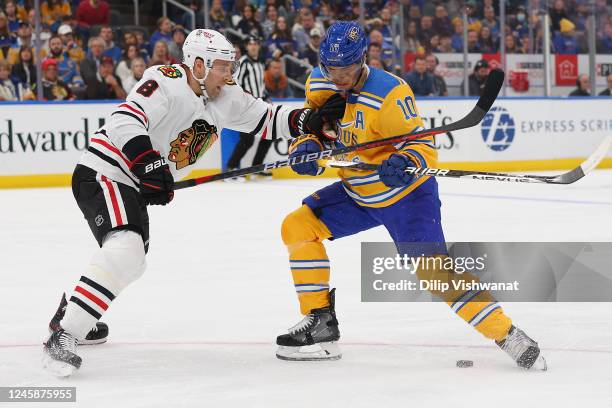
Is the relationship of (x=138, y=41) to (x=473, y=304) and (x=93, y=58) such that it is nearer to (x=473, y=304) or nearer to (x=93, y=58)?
(x=93, y=58)

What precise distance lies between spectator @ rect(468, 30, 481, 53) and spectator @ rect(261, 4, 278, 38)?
2.13 m

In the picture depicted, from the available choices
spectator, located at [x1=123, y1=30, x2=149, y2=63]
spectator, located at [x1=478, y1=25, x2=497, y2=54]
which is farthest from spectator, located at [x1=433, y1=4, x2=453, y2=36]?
spectator, located at [x1=123, y1=30, x2=149, y2=63]

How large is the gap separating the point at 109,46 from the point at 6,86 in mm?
1149

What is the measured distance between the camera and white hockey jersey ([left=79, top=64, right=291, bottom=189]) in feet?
10.9

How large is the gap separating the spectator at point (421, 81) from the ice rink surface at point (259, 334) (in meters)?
4.58

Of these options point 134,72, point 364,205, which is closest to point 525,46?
point 134,72

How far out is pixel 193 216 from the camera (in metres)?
7.47

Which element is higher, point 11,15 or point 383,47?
point 11,15

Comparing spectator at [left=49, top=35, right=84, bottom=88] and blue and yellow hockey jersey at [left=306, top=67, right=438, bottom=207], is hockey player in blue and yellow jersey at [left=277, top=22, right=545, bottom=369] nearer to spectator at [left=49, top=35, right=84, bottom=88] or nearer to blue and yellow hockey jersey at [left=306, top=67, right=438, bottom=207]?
blue and yellow hockey jersey at [left=306, top=67, right=438, bottom=207]

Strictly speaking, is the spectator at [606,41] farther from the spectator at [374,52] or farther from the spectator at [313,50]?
the spectator at [313,50]

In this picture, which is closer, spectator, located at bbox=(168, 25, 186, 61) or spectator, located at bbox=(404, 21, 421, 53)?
spectator, located at bbox=(168, 25, 186, 61)

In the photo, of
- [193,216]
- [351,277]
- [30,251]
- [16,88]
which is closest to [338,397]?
[351,277]

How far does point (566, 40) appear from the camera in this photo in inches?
471

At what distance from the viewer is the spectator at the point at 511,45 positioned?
11766 millimetres
